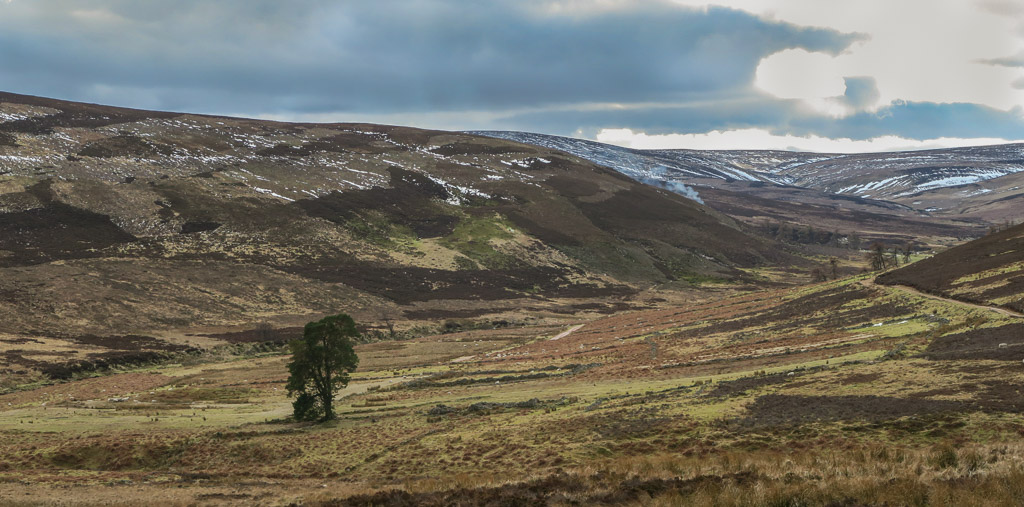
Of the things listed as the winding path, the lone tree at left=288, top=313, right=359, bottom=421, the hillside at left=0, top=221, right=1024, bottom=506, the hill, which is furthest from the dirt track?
the hill

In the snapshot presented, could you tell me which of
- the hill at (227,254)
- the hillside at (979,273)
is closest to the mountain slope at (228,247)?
the hill at (227,254)

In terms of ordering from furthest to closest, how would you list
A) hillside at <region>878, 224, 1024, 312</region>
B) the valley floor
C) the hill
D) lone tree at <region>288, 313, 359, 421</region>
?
the hill, hillside at <region>878, 224, 1024, 312</region>, lone tree at <region>288, 313, 359, 421</region>, the valley floor

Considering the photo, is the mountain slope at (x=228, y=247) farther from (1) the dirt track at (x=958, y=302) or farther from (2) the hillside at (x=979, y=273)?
(2) the hillside at (x=979, y=273)

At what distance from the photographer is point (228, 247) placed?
460ft

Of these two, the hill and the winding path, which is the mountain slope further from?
the winding path

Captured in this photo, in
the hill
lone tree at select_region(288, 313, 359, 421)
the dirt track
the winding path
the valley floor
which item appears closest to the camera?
the valley floor

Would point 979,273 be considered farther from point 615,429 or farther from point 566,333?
point 566,333

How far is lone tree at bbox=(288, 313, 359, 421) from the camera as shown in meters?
42.4

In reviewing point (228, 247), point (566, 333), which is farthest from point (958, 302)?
point (228, 247)

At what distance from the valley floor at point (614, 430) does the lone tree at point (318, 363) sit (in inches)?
74.5

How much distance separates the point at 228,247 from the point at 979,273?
13368 cm

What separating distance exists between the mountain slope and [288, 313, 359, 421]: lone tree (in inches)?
2584

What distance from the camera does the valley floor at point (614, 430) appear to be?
17.8 metres

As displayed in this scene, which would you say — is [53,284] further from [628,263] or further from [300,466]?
[628,263]
